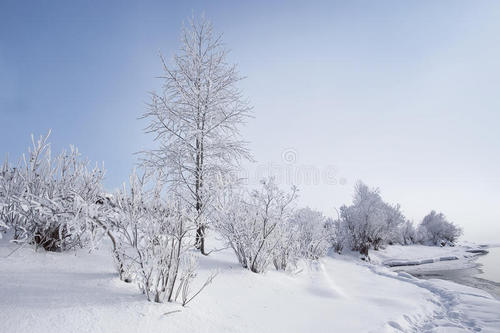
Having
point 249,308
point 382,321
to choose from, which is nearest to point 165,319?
point 249,308

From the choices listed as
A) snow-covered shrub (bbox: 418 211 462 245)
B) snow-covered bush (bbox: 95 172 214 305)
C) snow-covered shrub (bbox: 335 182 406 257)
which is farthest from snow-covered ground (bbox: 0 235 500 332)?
snow-covered shrub (bbox: 418 211 462 245)

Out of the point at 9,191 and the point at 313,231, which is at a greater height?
the point at 9,191

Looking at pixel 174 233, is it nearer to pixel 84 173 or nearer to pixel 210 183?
pixel 84 173

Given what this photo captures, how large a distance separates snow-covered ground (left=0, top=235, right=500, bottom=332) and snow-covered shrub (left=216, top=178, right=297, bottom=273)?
15.4 inches

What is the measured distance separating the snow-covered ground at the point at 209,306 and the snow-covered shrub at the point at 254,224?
39cm

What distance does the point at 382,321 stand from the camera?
3619 mm

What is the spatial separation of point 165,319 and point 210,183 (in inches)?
Answer: 182

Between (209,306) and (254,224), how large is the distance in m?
2.87

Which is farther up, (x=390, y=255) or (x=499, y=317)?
(x=499, y=317)

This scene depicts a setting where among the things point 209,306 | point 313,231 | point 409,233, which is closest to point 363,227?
point 313,231

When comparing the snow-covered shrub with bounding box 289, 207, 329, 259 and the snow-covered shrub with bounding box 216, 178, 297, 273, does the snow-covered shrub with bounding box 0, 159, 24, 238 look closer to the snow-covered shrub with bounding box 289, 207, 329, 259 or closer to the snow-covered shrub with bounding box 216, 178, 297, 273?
the snow-covered shrub with bounding box 216, 178, 297, 273

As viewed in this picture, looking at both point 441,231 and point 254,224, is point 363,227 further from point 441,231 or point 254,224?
point 441,231

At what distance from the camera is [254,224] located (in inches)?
226

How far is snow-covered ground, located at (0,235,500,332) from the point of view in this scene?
2.18m
